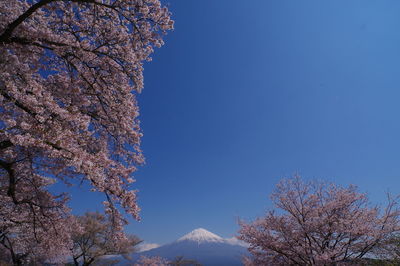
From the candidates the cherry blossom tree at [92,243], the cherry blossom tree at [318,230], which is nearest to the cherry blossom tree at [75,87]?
the cherry blossom tree at [318,230]

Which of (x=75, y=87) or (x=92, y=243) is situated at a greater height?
(x=75, y=87)

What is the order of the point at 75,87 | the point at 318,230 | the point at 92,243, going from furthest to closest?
1. the point at 92,243
2. the point at 318,230
3. the point at 75,87

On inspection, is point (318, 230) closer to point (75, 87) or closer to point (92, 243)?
point (75, 87)

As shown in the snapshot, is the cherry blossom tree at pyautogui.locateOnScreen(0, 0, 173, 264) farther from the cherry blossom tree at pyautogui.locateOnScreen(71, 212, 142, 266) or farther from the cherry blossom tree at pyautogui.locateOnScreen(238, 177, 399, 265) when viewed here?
the cherry blossom tree at pyautogui.locateOnScreen(71, 212, 142, 266)

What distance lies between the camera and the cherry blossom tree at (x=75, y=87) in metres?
4.56

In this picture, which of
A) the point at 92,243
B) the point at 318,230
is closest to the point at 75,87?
the point at 318,230

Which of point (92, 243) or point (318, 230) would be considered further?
point (92, 243)

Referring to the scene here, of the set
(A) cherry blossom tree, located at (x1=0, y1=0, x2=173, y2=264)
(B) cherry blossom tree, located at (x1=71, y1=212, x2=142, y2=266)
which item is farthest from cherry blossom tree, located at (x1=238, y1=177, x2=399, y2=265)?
(B) cherry blossom tree, located at (x1=71, y1=212, x2=142, y2=266)

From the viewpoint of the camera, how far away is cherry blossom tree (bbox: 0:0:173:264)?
4562 millimetres

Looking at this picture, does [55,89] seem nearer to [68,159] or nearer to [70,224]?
[68,159]

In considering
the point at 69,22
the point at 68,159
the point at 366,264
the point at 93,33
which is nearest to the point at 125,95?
the point at 93,33

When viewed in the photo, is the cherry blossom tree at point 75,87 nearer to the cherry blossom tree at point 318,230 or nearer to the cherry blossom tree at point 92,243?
the cherry blossom tree at point 318,230

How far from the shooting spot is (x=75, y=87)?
6.80 meters

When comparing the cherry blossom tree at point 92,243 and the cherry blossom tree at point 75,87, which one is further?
the cherry blossom tree at point 92,243
